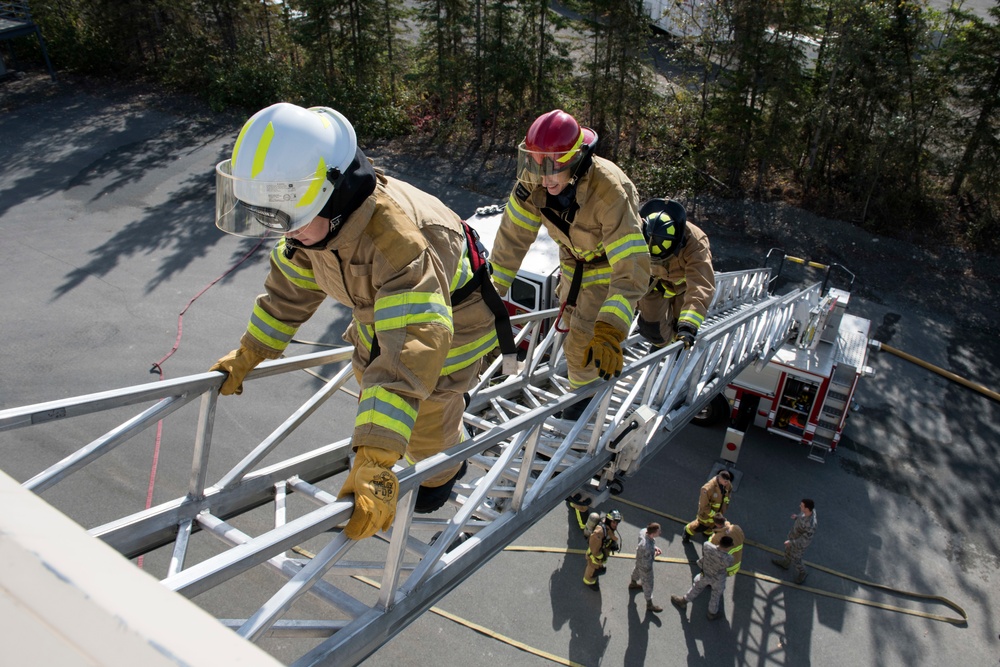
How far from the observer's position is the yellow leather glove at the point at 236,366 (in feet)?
10.8

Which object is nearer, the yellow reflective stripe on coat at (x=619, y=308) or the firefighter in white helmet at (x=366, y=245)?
the firefighter in white helmet at (x=366, y=245)

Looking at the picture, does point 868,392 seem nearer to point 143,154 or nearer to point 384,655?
point 384,655

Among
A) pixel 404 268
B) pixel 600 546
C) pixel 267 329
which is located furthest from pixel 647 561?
pixel 404 268

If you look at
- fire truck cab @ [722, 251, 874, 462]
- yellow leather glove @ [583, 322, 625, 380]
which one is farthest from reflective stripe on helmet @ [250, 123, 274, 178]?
fire truck cab @ [722, 251, 874, 462]

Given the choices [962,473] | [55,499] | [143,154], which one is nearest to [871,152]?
[962,473]

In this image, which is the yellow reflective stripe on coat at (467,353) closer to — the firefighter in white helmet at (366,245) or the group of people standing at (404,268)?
the group of people standing at (404,268)

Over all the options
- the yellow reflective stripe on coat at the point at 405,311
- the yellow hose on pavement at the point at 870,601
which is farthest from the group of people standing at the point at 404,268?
the yellow hose on pavement at the point at 870,601

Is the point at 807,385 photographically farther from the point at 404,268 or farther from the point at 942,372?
the point at 404,268

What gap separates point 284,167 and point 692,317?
3777mm

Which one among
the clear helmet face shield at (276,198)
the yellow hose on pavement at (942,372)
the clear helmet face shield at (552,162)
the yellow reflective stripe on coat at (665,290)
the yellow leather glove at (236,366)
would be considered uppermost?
the clear helmet face shield at (276,198)

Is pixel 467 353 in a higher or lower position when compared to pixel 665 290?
higher

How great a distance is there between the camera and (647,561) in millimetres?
6277

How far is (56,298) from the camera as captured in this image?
399 inches

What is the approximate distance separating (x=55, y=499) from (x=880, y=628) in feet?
27.3
